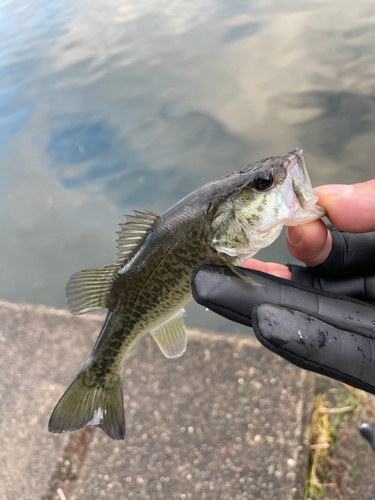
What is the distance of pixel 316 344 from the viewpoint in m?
1.61

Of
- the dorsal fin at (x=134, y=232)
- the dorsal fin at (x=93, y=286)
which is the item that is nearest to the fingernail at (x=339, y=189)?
the dorsal fin at (x=134, y=232)

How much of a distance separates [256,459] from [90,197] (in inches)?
162

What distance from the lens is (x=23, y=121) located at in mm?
6660

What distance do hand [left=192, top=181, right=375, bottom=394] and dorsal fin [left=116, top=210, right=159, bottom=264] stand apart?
42 cm

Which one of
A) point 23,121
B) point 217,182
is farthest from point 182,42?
point 217,182

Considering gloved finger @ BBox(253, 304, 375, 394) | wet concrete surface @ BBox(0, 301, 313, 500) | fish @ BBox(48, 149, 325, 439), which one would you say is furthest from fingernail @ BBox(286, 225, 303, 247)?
wet concrete surface @ BBox(0, 301, 313, 500)

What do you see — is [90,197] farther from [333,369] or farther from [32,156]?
[333,369]

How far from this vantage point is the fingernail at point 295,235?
1965 millimetres

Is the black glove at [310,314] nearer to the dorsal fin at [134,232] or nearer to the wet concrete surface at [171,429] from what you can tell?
the dorsal fin at [134,232]

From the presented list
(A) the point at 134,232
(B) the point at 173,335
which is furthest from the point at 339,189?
(B) the point at 173,335

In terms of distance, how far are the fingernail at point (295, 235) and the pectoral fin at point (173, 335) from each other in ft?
2.77

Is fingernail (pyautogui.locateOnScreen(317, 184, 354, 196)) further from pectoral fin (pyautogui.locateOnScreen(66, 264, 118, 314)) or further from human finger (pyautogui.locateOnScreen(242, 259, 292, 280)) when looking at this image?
pectoral fin (pyautogui.locateOnScreen(66, 264, 118, 314))

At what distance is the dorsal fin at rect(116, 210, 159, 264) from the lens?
6.40ft

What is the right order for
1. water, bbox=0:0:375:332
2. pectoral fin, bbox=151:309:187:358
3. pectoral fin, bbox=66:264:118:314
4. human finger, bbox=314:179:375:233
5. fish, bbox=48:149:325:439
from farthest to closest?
1. water, bbox=0:0:375:332
2. pectoral fin, bbox=151:309:187:358
3. pectoral fin, bbox=66:264:118:314
4. human finger, bbox=314:179:375:233
5. fish, bbox=48:149:325:439
